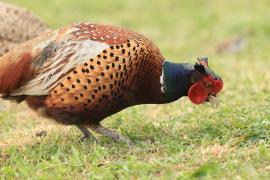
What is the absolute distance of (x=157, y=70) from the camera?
6.59 metres

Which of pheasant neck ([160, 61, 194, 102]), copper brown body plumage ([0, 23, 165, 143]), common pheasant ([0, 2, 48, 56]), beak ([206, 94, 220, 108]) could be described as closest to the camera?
copper brown body plumage ([0, 23, 165, 143])

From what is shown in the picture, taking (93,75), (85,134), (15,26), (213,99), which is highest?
(15,26)

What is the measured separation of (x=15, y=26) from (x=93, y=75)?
4063mm

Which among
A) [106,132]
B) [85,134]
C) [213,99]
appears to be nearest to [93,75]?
[106,132]

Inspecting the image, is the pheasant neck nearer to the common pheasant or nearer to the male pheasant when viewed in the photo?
the male pheasant

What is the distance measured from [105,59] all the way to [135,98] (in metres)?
0.51

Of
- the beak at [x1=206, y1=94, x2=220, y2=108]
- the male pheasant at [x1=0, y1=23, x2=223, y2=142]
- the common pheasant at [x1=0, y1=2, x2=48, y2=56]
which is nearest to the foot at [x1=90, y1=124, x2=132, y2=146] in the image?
the male pheasant at [x1=0, y1=23, x2=223, y2=142]

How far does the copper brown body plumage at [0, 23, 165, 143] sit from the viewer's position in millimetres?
6355

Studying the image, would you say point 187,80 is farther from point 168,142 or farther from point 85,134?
point 85,134

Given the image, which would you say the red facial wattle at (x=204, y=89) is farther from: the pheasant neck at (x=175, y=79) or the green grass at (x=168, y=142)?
the green grass at (x=168, y=142)

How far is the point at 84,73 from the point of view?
6352 millimetres

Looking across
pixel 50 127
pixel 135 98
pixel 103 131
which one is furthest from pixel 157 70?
pixel 50 127

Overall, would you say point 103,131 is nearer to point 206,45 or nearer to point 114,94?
point 114,94

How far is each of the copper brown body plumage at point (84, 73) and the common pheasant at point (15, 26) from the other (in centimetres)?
325
